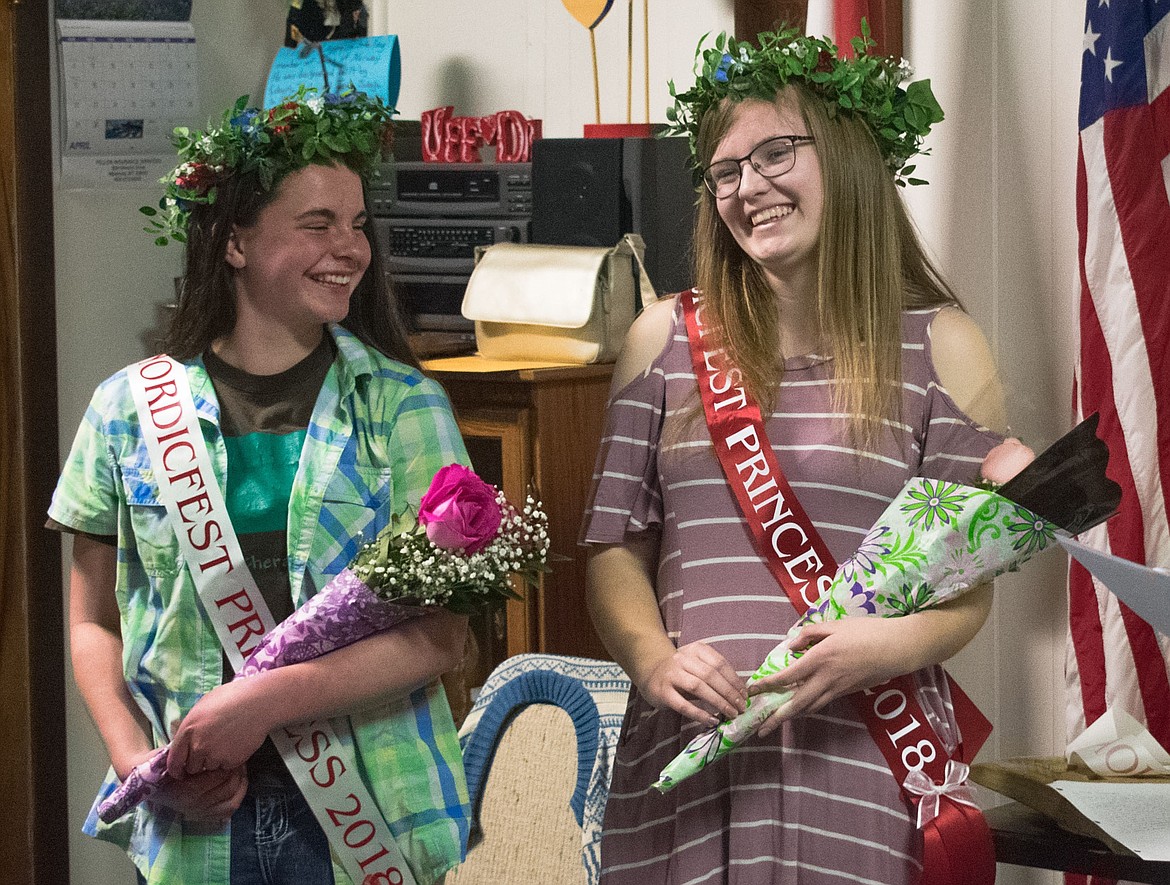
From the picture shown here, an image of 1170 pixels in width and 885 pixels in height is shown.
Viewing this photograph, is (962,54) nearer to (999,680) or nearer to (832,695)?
(999,680)

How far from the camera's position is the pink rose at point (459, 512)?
1517 mm

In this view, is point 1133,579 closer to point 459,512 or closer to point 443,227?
point 459,512

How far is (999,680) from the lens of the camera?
2.36 meters

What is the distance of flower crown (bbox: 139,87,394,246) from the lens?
168 centimetres

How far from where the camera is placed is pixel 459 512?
152 cm

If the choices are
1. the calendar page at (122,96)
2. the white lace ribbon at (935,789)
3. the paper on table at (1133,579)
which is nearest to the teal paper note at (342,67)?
the calendar page at (122,96)

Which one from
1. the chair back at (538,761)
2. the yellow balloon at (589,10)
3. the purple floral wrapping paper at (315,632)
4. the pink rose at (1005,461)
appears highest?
the yellow balloon at (589,10)

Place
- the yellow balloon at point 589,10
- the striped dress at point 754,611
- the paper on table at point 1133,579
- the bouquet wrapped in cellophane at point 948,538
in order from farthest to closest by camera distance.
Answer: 1. the yellow balloon at point 589,10
2. the striped dress at point 754,611
3. the bouquet wrapped in cellophane at point 948,538
4. the paper on table at point 1133,579

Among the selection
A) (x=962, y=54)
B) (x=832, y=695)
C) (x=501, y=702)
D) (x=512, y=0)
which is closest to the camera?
(x=832, y=695)

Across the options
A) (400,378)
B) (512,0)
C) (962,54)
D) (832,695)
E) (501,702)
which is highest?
(512,0)

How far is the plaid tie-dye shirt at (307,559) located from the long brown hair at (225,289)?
0.07m

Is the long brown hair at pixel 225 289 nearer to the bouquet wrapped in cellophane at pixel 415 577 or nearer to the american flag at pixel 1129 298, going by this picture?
the bouquet wrapped in cellophane at pixel 415 577

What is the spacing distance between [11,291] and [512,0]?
1.50m

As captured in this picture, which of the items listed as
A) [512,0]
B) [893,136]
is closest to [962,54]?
[893,136]
